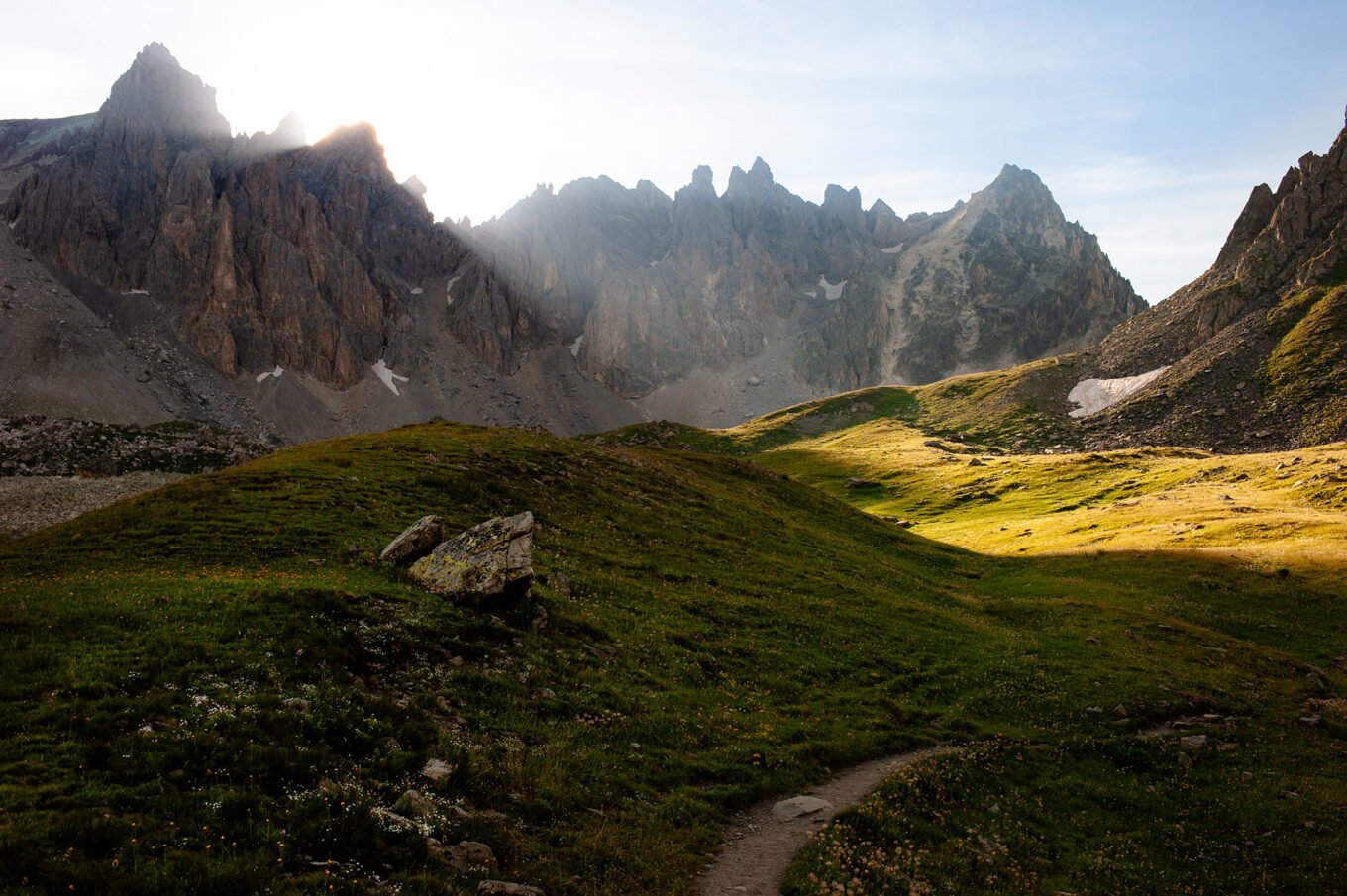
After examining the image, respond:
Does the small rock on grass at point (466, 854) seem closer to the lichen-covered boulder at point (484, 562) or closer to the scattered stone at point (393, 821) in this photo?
the scattered stone at point (393, 821)

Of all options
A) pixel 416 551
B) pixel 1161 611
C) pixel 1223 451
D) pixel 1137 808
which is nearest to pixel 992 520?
pixel 1161 611

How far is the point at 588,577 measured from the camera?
3506cm

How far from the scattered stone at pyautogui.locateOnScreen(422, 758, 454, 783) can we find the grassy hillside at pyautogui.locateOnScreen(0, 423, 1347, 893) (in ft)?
0.52

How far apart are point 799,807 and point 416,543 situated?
2086 cm

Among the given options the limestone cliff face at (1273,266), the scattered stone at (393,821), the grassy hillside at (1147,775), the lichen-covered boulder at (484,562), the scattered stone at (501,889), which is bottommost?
the grassy hillside at (1147,775)

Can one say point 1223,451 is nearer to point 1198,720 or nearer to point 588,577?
point 1198,720

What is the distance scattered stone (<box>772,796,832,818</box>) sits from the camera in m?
19.0

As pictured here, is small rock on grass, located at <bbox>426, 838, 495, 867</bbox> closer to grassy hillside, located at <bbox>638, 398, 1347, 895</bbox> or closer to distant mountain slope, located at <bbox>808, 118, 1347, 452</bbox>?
grassy hillside, located at <bbox>638, 398, 1347, 895</bbox>

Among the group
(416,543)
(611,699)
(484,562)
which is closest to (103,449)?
(416,543)

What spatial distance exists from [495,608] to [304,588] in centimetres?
712

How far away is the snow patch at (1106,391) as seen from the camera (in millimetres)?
175250

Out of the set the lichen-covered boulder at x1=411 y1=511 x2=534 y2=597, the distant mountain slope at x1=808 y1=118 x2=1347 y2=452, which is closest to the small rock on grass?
the lichen-covered boulder at x1=411 y1=511 x2=534 y2=597

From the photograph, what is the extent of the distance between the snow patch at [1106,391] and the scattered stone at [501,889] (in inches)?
7890

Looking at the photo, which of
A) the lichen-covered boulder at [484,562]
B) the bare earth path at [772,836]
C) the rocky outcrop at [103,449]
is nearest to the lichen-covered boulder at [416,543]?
the lichen-covered boulder at [484,562]
